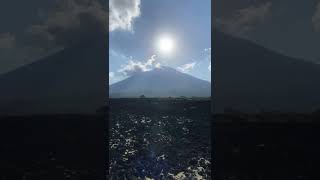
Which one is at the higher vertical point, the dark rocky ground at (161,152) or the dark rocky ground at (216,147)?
the dark rocky ground at (216,147)

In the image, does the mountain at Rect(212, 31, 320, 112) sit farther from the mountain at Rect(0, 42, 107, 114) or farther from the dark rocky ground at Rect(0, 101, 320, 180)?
the mountain at Rect(0, 42, 107, 114)

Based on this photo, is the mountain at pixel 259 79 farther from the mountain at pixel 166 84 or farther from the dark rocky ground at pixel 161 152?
the mountain at pixel 166 84

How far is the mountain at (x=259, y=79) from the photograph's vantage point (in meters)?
16.6

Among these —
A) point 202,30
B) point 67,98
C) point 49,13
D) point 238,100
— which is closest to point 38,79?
point 67,98

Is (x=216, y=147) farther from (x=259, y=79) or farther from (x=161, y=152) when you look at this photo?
(x=161, y=152)

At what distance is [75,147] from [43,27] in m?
4.35

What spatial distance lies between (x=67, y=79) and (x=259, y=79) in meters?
7.20

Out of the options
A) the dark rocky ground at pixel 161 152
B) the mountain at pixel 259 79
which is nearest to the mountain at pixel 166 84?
the dark rocky ground at pixel 161 152

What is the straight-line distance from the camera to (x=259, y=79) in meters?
17.4

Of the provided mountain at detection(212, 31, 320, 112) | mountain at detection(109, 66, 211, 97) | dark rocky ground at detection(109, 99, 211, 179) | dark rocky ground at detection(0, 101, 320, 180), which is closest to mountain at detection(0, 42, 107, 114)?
dark rocky ground at detection(0, 101, 320, 180)

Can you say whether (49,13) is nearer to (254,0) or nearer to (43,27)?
(43,27)

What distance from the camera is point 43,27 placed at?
16.0 metres

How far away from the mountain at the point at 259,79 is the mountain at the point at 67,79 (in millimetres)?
4721

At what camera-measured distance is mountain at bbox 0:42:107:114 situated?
16.4 m
